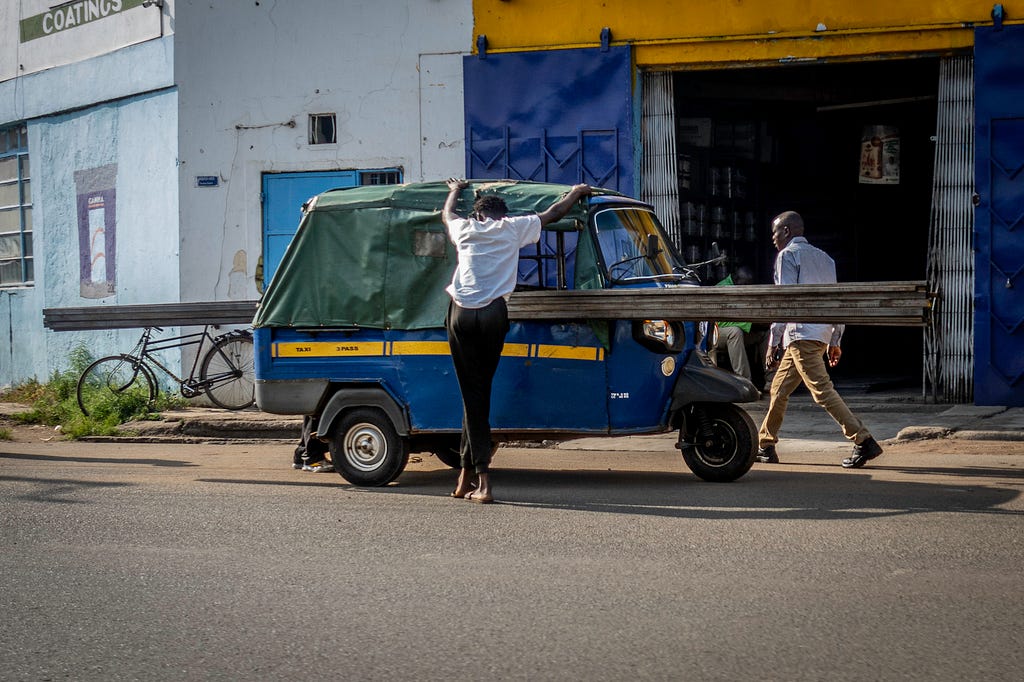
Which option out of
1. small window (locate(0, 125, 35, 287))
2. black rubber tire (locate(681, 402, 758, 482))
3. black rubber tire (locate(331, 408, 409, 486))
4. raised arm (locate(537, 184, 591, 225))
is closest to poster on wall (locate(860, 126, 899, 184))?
black rubber tire (locate(681, 402, 758, 482))

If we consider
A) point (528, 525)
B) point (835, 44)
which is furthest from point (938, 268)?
point (528, 525)

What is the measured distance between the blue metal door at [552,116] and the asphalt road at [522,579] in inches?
232

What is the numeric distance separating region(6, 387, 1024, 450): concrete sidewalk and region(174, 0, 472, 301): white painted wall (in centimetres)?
243

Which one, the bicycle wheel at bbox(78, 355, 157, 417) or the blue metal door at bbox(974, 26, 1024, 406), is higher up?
the blue metal door at bbox(974, 26, 1024, 406)

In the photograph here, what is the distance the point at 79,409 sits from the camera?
14703 mm

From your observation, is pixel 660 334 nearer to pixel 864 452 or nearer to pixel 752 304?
pixel 752 304

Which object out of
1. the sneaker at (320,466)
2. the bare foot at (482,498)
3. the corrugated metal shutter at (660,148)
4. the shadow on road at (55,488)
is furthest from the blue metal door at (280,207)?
the bare foot at (482,498)

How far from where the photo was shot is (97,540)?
22.8 feet

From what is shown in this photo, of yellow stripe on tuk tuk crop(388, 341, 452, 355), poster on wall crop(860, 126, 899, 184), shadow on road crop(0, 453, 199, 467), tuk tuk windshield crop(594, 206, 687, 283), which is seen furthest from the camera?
poster on wall crop(860, 126, 899, 184)

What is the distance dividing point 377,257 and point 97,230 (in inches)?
379

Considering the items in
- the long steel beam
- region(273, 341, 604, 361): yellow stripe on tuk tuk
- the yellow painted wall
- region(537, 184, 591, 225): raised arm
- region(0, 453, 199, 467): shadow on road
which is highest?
the yellow painted wall

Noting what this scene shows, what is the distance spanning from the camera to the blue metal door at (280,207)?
1552 centimetres

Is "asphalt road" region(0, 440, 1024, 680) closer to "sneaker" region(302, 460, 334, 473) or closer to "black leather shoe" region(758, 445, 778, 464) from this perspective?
"sneaker" region(302, 460, 334, 473)

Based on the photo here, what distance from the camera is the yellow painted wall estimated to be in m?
13.1
